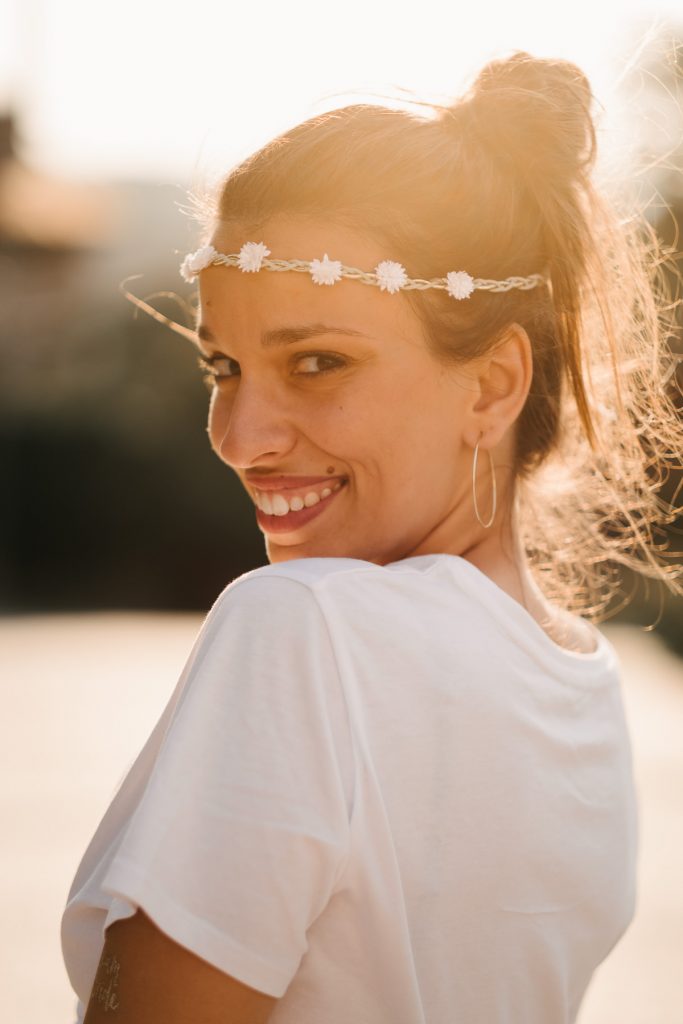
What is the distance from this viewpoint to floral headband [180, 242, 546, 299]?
165 centimetres

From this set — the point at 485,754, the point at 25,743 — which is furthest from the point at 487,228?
the point at 25,743

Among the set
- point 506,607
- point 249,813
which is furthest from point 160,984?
point 506,607

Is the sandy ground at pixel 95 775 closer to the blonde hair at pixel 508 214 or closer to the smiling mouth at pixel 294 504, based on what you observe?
the blonde hair at pixel 508 214

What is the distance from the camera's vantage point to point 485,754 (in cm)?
145

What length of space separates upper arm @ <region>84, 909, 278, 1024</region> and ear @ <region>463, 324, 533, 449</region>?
0.86m

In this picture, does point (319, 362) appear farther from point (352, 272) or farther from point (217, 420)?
point (217, 420)

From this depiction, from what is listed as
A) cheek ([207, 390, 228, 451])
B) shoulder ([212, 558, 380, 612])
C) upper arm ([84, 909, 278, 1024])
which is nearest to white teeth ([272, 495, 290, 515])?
cheek ([207, 390, 228, 451])

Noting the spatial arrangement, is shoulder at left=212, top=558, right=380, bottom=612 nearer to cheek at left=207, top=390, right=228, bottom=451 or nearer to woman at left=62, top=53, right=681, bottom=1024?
woman at left=62, top=53, right=681, bottom=1024

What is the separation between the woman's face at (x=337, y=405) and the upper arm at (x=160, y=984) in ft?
2.33

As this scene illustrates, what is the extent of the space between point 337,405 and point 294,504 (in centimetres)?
19

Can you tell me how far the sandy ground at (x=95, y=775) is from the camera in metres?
5.05

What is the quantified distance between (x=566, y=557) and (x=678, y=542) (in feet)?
36.5

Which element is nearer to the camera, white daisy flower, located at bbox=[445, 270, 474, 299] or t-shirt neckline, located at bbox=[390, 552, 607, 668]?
t-shirt neckline, located at bbox=[390, 552, 607, 668]

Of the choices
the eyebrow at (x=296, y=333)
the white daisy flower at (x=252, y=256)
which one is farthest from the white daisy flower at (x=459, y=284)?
the white daisy flower at (x=252, y=256)
